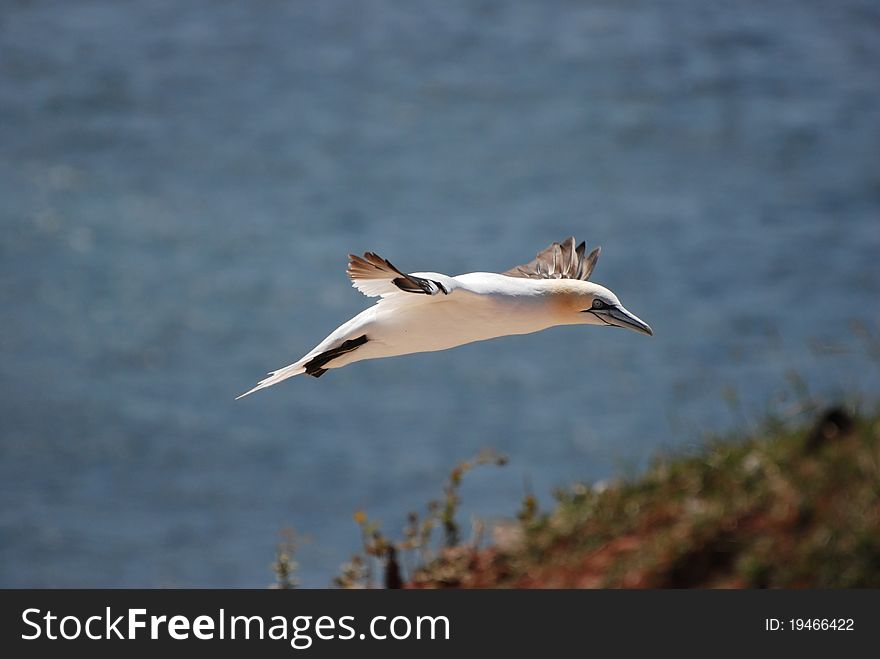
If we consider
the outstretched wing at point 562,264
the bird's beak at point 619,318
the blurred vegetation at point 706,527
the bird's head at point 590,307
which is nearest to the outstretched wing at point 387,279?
the bird's head at point 590,307

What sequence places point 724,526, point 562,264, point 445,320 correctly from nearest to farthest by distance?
point 445,320 < point 562,264 < point 724,526

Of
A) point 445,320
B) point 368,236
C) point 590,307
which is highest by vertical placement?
point 368,236

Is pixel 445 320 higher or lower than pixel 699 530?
lower

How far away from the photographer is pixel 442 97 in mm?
32656

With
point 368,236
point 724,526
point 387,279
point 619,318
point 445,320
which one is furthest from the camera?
point 368,236

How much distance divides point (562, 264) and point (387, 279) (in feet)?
5.14

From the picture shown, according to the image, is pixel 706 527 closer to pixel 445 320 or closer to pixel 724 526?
pixel 724 526

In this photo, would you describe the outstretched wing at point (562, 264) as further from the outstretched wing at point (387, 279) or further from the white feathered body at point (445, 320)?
the outstretched wing at point (387, 279)

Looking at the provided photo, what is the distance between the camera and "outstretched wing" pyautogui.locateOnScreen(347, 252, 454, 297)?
180 inches

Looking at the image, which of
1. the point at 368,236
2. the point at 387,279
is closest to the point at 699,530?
the point at 387,279

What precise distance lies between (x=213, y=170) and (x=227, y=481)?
943 centimetres

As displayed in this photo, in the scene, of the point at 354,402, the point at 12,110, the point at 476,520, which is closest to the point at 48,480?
the point at 354,402

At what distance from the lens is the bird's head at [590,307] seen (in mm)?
5199

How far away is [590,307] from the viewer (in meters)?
5.28
